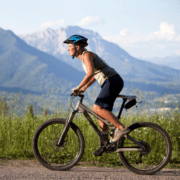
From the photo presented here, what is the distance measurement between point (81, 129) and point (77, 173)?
4.61ft

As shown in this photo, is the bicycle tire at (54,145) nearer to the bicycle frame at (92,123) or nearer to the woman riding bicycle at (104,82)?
the bicycle frame at (92,123)

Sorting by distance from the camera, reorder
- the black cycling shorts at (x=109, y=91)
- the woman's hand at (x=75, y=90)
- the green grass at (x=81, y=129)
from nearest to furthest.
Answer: the woman's hand at (x=75, y=90)
the black cycling shorts at (x=109, y=91)
the green grass at (x=81, y=129)

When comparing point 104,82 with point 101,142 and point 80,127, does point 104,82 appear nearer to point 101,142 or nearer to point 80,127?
point 101,142

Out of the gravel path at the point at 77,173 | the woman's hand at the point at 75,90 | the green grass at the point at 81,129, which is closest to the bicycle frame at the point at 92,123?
the woman's hand at the point at 75,90

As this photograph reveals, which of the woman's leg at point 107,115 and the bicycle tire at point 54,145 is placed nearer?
the woman's leg at point 107,115

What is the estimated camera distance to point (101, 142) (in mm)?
3715

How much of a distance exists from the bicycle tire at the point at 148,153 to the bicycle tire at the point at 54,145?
71cm

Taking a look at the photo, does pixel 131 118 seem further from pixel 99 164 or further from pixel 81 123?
pixel 99 164

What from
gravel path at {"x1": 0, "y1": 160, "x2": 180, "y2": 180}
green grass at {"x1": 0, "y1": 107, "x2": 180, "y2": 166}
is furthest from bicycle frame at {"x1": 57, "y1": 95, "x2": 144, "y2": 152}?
green grass at {"x1": 0, "y1": 107, "x2": 180, "y2": 166}

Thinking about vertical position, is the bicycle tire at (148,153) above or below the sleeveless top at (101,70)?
below

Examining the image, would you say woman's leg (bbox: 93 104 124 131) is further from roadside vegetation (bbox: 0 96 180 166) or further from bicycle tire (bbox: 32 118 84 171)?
roadside vegetation (bbox: 0 96 180 166)

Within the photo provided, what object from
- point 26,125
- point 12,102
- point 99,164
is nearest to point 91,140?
point 99,164

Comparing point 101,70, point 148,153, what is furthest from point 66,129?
point 148,153

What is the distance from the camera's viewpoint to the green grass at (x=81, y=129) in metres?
4.44
